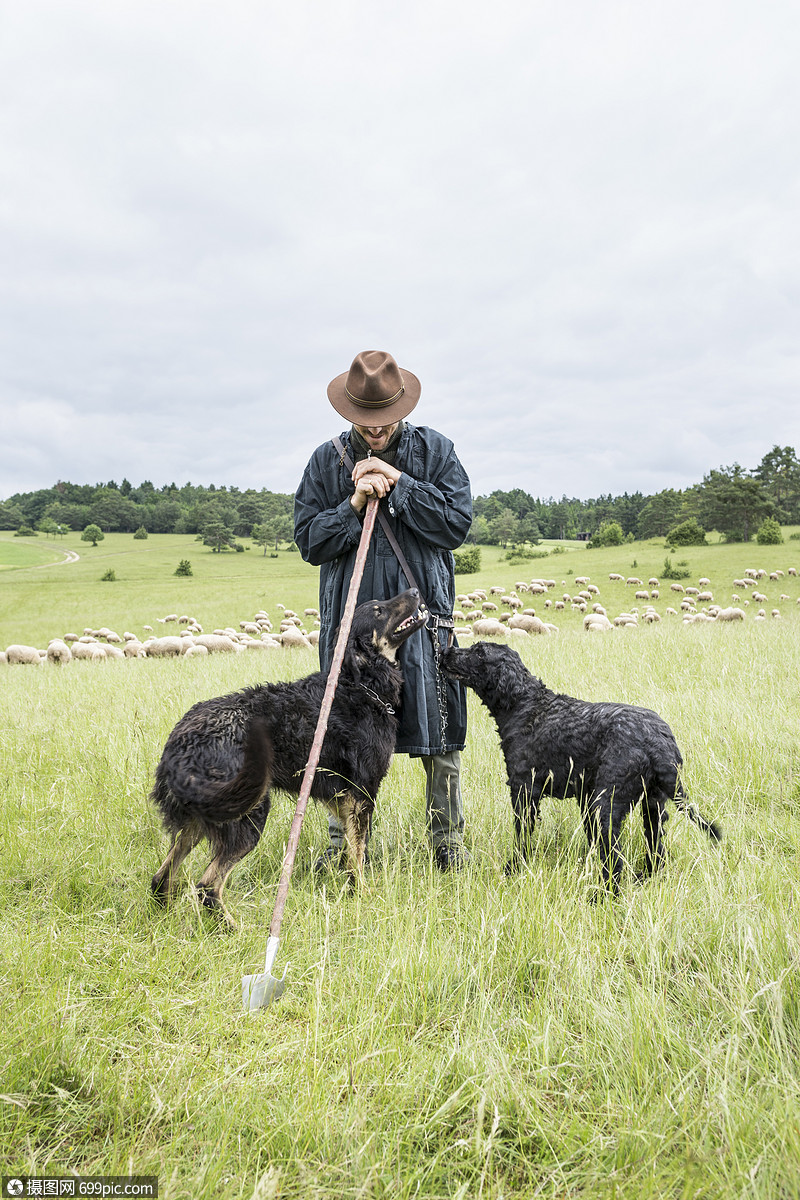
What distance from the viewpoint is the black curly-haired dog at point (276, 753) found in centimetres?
332

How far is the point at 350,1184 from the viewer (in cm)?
174

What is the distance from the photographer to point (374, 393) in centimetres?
408

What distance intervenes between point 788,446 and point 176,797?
292 feet

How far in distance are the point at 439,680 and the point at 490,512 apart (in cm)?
10370

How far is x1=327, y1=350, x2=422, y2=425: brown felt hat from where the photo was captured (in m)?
4.06

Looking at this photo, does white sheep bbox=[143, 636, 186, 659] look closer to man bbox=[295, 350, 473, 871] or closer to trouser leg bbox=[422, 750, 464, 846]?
man bbox=[295, 350, 473, 871]

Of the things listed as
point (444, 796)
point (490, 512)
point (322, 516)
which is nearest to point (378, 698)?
point (444, 796)

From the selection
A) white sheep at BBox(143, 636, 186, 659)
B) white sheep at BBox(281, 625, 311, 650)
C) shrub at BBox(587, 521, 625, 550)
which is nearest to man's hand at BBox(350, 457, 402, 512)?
white sheep at BBox(281, 625, 311, 650)

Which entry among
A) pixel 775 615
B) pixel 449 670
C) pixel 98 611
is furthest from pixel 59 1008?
pixel 98 611

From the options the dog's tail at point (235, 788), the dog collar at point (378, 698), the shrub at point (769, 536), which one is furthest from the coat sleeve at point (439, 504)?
the shrub at point (769, 536)

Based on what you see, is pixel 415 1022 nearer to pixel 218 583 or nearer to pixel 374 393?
pixel 374 393

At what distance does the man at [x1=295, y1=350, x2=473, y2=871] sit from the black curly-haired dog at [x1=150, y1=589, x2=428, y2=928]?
28 cm

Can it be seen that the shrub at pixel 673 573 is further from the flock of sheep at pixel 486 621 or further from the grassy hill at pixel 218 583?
the flock of sheep at pixel 486 621

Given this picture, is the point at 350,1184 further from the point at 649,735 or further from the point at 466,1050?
the point at 649,735
